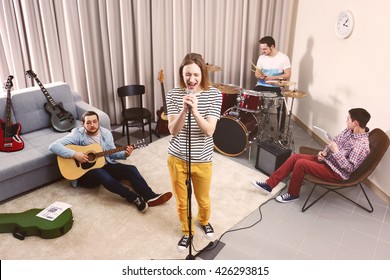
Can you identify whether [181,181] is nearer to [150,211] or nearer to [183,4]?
[150,211]

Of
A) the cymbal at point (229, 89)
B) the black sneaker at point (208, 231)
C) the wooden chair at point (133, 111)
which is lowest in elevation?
the black sneaker at point (208, 231)

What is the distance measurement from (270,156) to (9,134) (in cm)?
268

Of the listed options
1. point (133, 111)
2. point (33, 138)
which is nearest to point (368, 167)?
point (133, 111)

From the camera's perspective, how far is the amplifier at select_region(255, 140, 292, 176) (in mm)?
3684

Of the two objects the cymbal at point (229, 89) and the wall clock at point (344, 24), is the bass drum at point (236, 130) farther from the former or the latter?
the wall clock at point (344, 24)

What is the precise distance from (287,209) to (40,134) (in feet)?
8.75

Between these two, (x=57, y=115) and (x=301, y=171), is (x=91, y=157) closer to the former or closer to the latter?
(x=57, y=115)

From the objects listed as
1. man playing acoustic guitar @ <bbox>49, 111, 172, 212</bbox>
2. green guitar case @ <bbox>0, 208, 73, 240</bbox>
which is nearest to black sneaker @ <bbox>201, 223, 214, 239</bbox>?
man playing acoustic guitar @ <bbox>49, 111, 172, 212</bbox>

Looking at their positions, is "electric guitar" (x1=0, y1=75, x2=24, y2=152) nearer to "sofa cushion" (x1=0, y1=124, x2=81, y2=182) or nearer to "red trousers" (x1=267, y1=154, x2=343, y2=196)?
"sofa cushion" (x1=0, y1=124, x2=81, y2=182)

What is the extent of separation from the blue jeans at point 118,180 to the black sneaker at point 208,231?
2.03ft

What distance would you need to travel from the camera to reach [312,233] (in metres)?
2.95

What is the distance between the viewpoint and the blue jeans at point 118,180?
3213 mm

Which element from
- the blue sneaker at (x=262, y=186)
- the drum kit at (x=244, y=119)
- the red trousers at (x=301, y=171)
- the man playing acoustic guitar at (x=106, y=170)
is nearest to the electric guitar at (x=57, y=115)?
the man playing acoustic guitar at (x=106, y=170)

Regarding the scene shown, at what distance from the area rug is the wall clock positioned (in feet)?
5.91
